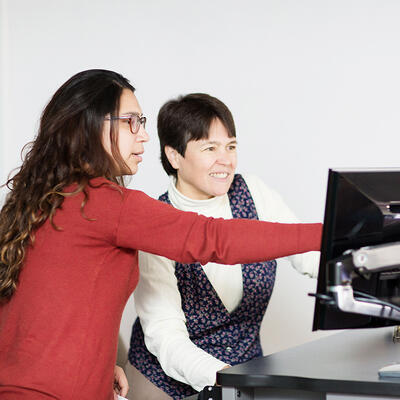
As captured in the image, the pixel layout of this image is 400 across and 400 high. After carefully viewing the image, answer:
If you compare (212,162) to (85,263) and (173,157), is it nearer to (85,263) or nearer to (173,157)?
(173,157)

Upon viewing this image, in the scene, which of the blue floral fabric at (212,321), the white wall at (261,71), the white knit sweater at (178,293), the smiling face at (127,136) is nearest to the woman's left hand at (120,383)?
the white knit sweater at (178,293)

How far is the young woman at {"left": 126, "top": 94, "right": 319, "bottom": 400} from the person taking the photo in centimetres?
215

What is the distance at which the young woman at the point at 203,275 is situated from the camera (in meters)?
2.15

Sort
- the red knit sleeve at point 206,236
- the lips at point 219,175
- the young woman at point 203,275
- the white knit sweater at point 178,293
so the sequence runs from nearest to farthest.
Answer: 1. the red knit sleeve at point 206,236
2. the white knit sweater at point 178,293
3. the young woman at point 203,275
4. the lips at point 219,175

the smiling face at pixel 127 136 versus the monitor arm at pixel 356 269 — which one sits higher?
the smiling face at pixel 127 136

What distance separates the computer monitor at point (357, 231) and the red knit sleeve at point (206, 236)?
0.38ft

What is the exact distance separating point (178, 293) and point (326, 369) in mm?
798

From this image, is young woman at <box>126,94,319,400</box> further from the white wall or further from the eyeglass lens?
the white wall

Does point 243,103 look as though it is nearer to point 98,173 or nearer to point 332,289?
point 98,173

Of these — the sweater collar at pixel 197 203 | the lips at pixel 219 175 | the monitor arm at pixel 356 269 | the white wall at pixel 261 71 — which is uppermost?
the white wall at pixel 261 71

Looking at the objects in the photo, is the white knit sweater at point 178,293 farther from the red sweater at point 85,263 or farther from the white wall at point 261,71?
the white wall at point 261,71

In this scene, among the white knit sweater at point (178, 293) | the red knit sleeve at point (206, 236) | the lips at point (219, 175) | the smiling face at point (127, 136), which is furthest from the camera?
the lips at point (219, 175)

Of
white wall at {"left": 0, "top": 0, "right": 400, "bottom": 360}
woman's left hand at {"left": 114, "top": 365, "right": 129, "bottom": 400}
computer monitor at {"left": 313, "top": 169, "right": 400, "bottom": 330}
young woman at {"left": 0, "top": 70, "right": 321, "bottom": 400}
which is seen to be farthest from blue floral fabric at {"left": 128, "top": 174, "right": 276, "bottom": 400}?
white wall at {"left": 0, "top": 0, "right": 400, "bottom": 360}

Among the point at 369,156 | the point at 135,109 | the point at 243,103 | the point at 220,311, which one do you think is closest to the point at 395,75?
the point at 369,156
